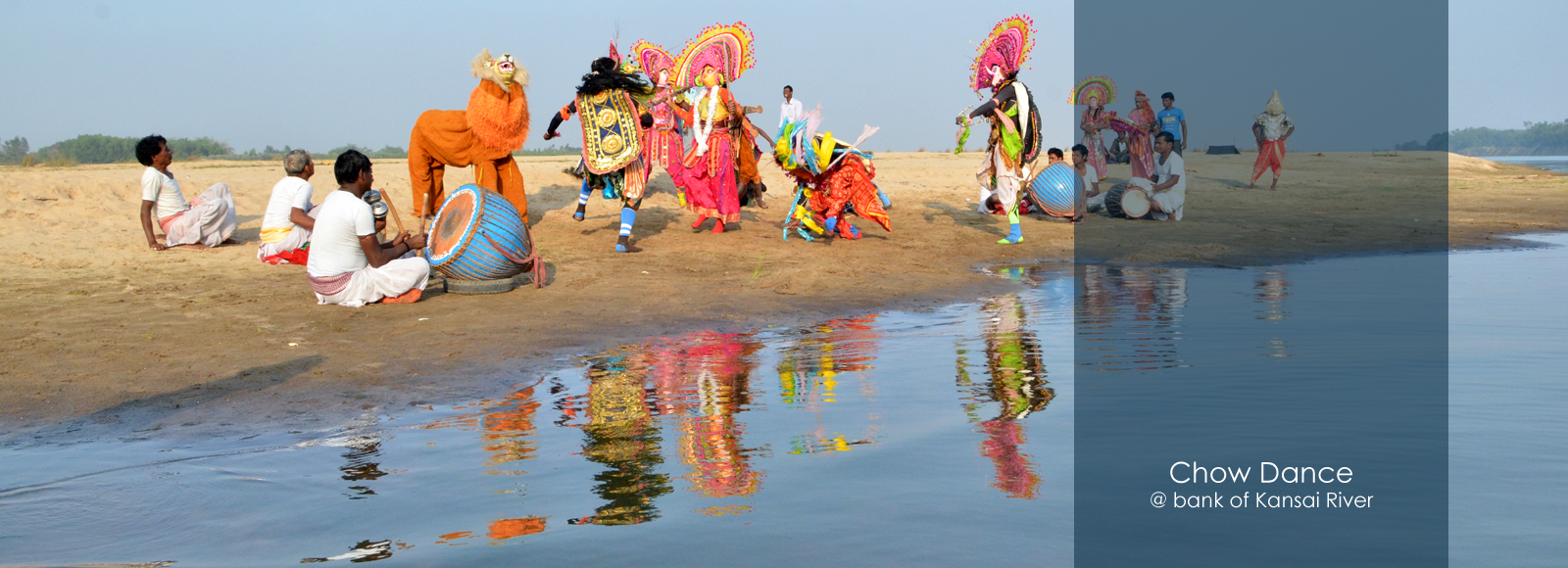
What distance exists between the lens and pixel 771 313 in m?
8.60

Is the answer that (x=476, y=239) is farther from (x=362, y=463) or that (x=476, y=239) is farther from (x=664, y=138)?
(x=362, y=463)

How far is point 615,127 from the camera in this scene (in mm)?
11289

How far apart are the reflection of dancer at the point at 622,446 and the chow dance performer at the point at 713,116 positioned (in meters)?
5.85

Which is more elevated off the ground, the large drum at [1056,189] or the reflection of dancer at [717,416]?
the large drum at [1056,189]

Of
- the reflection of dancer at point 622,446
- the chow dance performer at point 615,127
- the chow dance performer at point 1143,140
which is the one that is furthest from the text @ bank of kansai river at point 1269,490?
the chow dance performer at point 1143,140

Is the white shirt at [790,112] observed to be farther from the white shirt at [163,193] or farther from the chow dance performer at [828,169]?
the white shirt at [163,193]

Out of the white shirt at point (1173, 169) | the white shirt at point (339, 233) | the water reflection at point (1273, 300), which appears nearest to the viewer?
the water reflection at point (1273, 300)

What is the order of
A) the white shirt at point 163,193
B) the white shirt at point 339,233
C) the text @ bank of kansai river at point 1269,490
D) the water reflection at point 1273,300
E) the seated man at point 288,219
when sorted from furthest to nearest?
the white shirt at point 163,193, the seated man at point 288,219, the white shirt at point 339,233, the water reflection at point 1273,300, the text @ bank of kansai river at point 1269,490

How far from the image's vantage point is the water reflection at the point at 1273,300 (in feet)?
21.4

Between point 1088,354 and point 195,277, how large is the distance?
775cm

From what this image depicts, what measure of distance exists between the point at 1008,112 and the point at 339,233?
7.69m

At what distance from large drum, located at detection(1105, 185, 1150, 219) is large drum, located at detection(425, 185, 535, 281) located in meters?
9.93

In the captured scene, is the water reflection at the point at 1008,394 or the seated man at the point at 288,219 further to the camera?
the seated man at the point at 288,219

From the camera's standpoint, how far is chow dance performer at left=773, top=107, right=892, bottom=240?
11734mm
